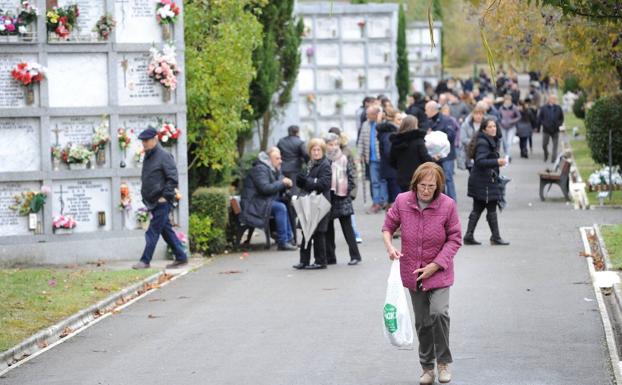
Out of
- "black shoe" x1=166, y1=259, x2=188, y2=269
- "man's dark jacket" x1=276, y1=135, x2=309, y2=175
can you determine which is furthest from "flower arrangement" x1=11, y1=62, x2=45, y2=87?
"man's dark jacket" x1=276, y1=135, x2=309, y2=175

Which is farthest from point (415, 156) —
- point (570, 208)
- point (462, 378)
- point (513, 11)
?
point (513, 11)

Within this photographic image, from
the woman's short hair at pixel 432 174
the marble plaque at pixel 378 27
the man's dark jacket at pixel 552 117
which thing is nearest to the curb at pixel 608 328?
the woman's short hair at pixel 432 174

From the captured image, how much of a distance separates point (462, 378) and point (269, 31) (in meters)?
18.9

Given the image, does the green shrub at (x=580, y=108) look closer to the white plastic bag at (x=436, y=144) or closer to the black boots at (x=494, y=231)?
the white plastic bag at (x=436, y=144)

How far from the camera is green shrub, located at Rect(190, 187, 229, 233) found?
787 inches

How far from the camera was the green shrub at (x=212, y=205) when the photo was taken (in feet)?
65.6

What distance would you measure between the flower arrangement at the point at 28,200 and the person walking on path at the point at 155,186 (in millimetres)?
1492

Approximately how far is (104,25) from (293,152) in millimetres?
5975

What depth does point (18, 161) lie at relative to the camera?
18.4m

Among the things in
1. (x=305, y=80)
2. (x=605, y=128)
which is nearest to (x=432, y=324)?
(x=605, y=128)

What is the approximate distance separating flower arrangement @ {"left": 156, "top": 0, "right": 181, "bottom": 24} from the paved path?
11.9ft

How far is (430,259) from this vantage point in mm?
10008

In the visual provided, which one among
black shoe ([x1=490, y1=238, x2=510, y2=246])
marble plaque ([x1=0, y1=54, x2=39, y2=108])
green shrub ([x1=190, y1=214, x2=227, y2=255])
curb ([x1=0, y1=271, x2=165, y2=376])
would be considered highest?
marble plaque ([x1=0, y1=54, x2=39, y2=108])

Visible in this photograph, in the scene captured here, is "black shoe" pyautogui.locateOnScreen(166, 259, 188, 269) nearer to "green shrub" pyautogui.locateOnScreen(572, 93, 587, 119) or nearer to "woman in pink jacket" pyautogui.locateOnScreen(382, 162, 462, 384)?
"woman in pink jacket" pyautogui.locateOnScreen(382, 162, 462, 384)
